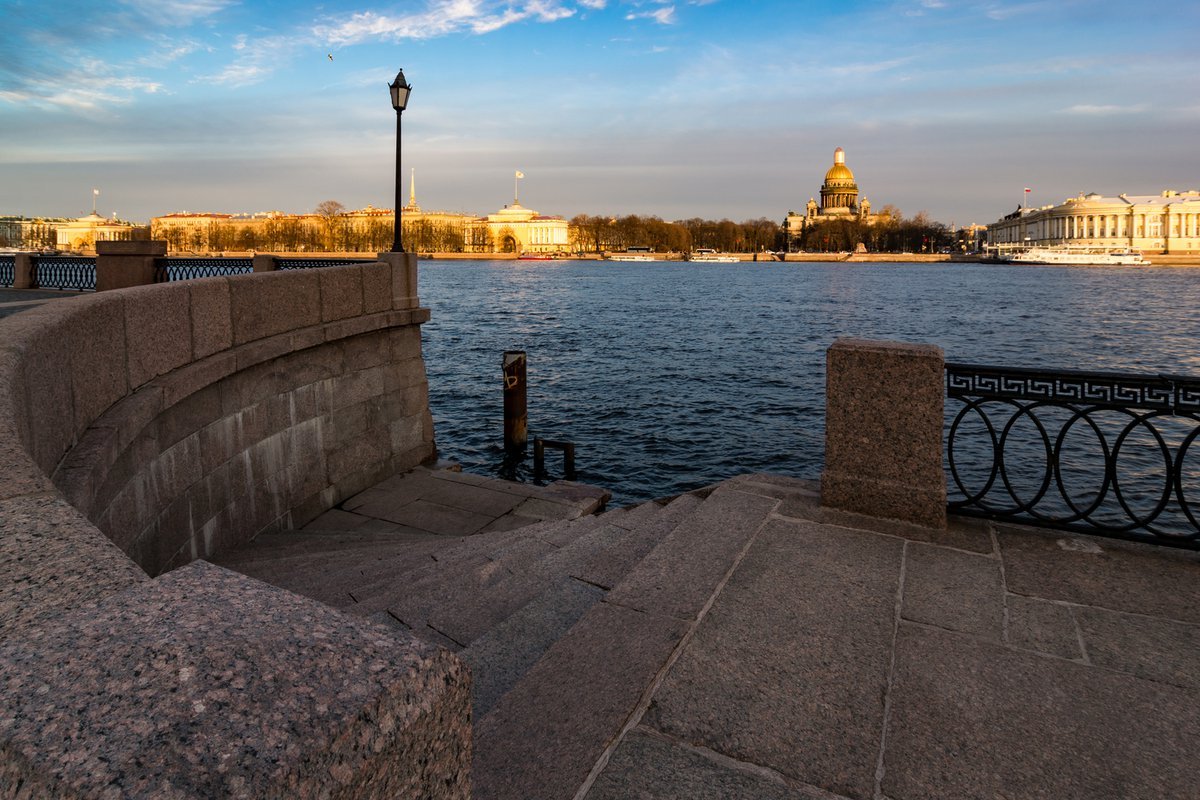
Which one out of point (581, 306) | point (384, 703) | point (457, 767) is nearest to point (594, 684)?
point (457, 767)

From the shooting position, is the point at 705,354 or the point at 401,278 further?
the point at 705,354

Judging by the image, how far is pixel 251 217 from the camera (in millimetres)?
161875

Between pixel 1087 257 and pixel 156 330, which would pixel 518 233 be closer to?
pixel 1087 257

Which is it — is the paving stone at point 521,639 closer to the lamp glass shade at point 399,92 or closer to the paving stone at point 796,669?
the paving stone at point 796,669

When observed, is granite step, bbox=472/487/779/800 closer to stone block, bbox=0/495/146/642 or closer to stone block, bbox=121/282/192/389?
stone block, bbox=0/495/146/642

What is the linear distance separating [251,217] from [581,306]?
130554 millimetres

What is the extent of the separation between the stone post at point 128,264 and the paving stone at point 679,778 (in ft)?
34.7

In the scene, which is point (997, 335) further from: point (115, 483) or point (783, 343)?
point (115, 483)

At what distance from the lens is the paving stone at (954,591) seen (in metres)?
3.40

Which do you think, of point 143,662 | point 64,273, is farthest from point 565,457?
point 143,662

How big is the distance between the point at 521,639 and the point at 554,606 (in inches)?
13.8

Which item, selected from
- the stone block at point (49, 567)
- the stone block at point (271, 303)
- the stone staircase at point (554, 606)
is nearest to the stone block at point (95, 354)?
the stone staircase at point (554, 606)

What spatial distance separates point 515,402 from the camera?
1553 cm

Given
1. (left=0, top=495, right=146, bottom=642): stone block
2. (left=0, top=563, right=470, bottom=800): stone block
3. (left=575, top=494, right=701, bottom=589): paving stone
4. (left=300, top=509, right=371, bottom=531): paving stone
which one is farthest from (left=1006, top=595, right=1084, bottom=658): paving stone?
(left=300, top=509, right=371, bottom=531): paving stone
